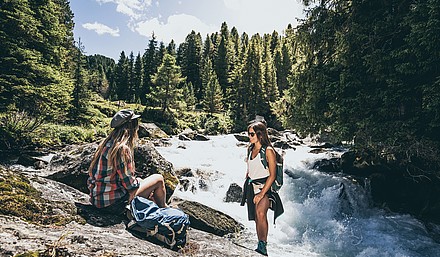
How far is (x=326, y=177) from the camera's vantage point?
13211 millimetres

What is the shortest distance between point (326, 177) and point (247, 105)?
3929cm

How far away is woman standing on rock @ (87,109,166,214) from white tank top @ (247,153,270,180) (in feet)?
5.65

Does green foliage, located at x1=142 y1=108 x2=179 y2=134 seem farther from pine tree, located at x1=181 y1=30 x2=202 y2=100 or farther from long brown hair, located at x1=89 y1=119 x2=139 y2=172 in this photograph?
long brown hair, located at x1=89 y1=119 x2=139 y2=172

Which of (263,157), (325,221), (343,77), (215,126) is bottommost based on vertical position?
(325,221)

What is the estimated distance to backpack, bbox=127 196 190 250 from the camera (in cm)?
352

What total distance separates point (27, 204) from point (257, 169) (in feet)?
10.9

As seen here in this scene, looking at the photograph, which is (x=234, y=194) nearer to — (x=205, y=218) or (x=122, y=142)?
(x=205, y=218)

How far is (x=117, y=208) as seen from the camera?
4.06 m

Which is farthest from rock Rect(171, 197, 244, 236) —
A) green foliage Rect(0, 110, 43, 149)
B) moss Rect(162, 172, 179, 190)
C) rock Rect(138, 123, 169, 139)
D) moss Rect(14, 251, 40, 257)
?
rock Rect(138, 123, 169, 139)

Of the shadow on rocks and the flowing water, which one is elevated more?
the shadow on rocks

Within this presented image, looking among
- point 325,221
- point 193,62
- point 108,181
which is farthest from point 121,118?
point 193,62

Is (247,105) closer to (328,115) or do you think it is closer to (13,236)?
(328,115)

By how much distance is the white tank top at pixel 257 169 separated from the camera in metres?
4.79


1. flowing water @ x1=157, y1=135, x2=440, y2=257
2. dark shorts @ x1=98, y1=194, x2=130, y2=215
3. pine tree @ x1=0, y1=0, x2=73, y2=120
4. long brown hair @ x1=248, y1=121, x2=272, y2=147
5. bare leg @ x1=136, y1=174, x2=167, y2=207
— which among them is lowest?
flowing water @ x1=157, y1=135, x2=440, y2=257
